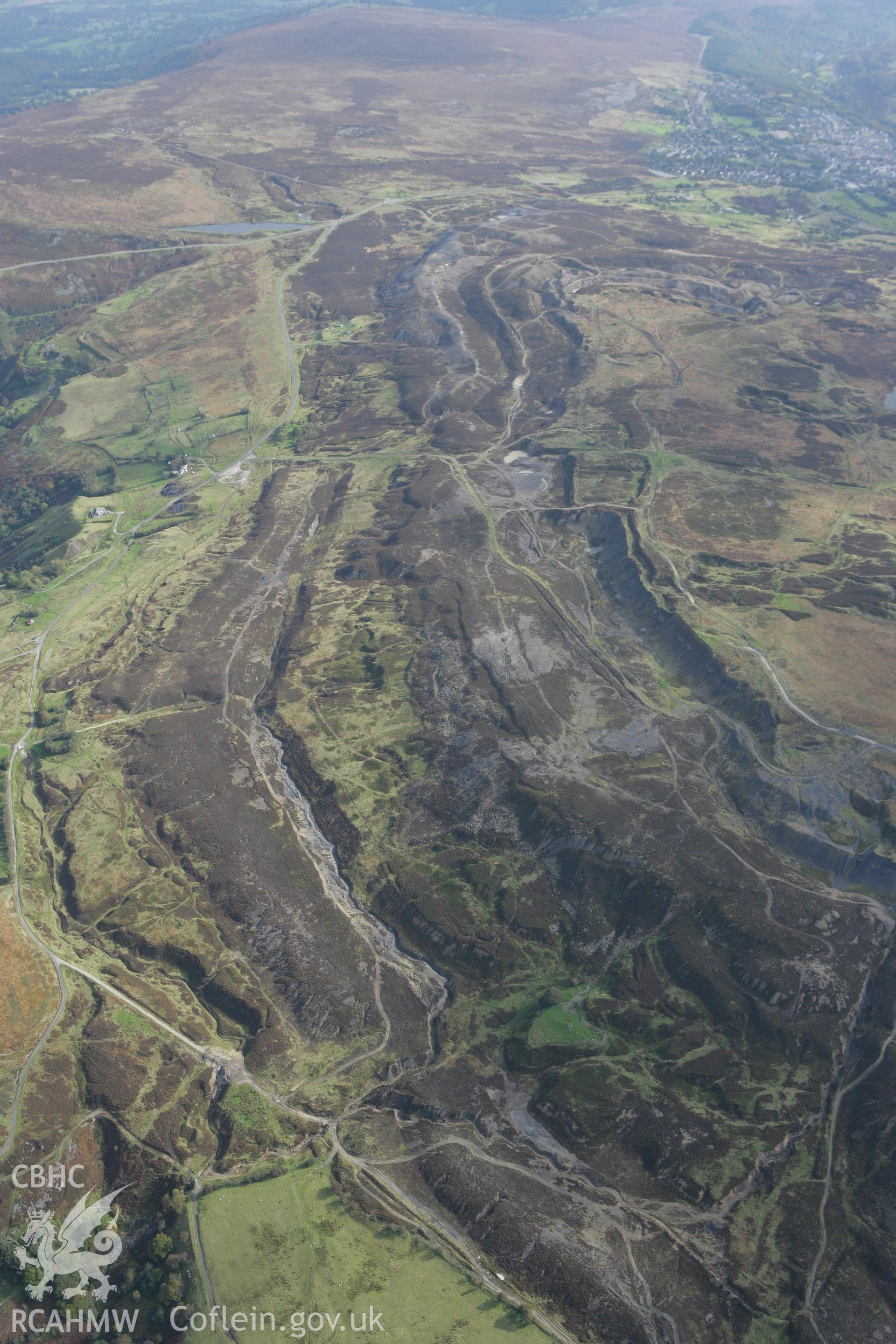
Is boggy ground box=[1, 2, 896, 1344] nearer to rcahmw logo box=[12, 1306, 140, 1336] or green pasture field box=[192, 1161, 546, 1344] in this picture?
green pasture field box=[192, 1161, 546, 1344]

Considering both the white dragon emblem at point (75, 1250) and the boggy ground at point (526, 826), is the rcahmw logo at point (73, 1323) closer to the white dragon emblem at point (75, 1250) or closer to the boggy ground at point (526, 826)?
the white dragon emblem at point (75, 1250)

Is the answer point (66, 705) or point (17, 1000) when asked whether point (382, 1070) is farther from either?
point (66, 705)

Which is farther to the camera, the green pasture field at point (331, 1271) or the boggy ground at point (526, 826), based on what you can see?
the boggy ground at point (526, 826)

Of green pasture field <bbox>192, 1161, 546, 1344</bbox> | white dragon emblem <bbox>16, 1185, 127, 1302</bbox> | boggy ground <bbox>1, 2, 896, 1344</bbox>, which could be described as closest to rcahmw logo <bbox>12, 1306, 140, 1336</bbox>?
white dragon emblem <bbox>16, 1185, 127, 1302</bbox>

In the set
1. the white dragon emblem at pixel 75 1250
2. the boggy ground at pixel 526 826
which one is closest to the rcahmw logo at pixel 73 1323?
the white dragon emblem at pixel 75 1250

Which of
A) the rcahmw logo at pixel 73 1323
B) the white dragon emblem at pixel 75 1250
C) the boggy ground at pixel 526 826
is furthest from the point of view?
the boggy ground at pixel 526 826

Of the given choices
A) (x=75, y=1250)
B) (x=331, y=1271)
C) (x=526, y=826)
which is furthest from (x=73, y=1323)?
(x=526, y=826)
